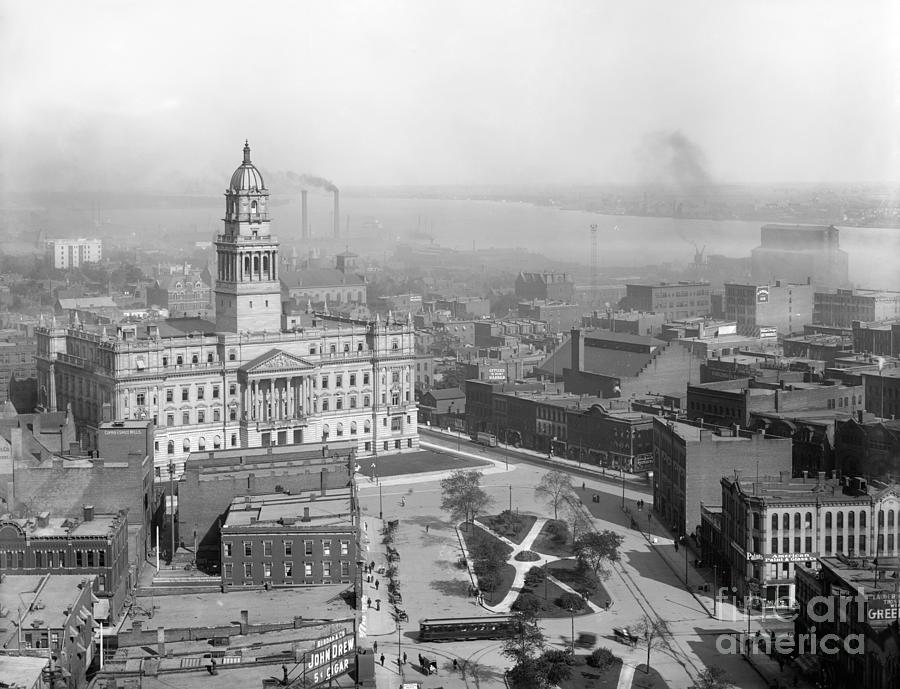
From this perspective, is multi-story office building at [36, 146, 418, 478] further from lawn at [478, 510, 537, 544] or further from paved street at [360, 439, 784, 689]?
lawn at [478, 510, 537, 544]

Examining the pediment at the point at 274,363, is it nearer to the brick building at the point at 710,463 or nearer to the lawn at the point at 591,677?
the brick building at the point at 710,463

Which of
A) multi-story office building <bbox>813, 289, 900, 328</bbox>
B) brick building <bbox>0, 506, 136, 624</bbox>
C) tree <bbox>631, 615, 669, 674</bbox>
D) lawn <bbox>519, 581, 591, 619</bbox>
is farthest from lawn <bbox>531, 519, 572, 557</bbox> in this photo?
multi-story office building <bbox>813, 289, 900, 328</bbox>

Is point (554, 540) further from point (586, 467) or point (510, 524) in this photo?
point (586, 467)

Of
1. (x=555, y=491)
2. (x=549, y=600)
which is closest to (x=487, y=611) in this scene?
(x=549, y=600)

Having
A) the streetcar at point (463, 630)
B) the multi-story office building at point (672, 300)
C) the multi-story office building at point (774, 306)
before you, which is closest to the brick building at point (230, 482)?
the streetcar at point (463, 630)

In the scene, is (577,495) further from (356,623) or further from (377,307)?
(377,307)

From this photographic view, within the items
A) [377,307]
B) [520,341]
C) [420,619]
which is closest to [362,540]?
[420,619]
